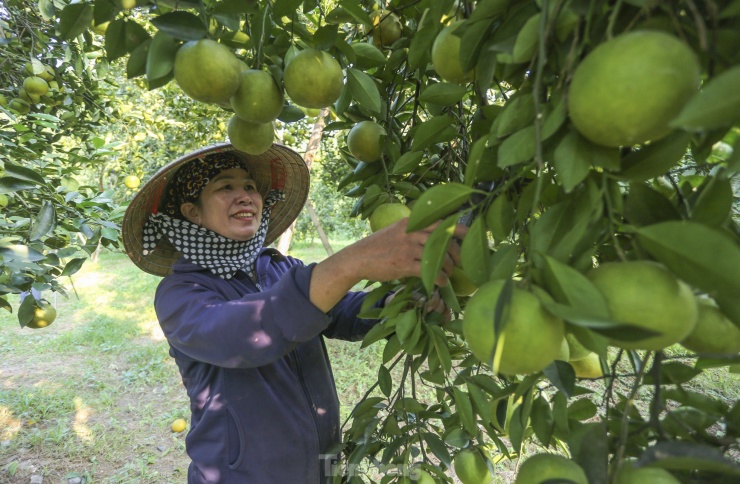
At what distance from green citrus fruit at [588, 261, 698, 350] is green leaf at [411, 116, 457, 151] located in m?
0.47

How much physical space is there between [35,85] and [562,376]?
8.35 feet

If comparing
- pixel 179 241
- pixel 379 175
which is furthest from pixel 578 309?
pixel 179 241

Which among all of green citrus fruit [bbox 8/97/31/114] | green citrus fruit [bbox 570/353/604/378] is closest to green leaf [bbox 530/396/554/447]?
green citrus fruit [bbox 570/353/604/378]

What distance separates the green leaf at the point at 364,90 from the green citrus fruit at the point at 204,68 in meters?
0.24

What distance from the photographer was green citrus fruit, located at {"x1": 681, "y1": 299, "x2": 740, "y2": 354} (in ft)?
1.52

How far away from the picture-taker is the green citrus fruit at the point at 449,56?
736mm

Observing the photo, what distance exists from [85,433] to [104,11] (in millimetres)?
3758

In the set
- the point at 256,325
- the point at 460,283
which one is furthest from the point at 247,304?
the point at 460,283

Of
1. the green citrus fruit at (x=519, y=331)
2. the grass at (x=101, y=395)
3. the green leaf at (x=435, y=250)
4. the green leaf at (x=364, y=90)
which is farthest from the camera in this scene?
the grass at (x=101, y=395)

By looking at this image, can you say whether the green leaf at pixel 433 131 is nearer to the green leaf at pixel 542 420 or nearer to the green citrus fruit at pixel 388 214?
the green citrus fruit at pixel 388 214

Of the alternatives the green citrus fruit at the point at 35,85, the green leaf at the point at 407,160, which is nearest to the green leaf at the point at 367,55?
the green leaf at the point at 407,160

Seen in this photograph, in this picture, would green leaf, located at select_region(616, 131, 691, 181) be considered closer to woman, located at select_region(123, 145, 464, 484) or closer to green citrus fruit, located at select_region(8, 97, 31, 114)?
woman, located at select_region(123, 145, 464, 484)

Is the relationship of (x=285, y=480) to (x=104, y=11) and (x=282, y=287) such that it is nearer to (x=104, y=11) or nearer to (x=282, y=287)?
(x=282, y=287)

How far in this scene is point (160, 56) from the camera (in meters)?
0.72
